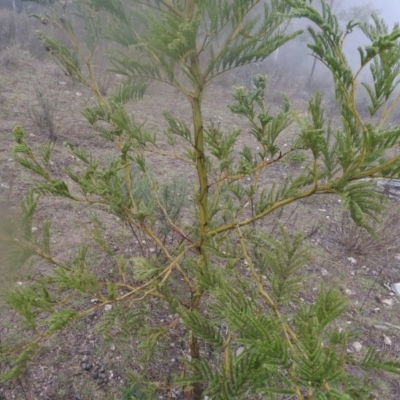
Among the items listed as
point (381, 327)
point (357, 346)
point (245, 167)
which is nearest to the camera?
point (245, 167)

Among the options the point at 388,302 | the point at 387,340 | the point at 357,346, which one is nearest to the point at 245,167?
the point at 357,346

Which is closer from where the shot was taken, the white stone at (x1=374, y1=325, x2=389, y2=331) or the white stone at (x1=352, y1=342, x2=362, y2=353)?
the white stone at (x1=352, y1=342, x2=362, y2=353)

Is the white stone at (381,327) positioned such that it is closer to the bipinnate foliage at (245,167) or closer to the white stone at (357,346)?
the white stone at (357,346)

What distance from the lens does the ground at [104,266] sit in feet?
6.14

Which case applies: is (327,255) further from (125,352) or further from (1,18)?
(1,18)

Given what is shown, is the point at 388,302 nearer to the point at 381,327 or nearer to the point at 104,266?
the point at 381,327

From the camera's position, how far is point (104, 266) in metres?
2.65

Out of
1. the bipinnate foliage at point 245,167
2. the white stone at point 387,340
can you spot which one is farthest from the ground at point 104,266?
the bipinnate foliage at point 245,167

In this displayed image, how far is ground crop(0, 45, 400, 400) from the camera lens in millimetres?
1872

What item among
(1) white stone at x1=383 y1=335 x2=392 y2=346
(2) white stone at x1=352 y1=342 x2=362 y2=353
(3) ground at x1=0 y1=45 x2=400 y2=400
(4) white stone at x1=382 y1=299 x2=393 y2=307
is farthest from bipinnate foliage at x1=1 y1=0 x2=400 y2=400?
(4) white stone at x1=382 y1=299 x2=393 y2=307

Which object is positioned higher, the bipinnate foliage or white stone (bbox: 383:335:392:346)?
the bipinnate foliage

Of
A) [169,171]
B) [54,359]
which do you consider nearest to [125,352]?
[54,359]

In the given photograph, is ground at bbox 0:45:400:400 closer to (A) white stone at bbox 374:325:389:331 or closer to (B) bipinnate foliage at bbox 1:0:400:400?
(A) white stone at bbox 374:325:389:331

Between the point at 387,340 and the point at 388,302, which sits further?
the point at 388,302
